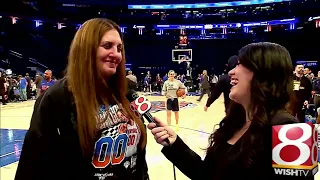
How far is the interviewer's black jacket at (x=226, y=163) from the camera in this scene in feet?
4.42

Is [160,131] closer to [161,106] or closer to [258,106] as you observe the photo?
[258,106]

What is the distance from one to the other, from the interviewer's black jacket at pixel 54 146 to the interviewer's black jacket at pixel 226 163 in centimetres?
50

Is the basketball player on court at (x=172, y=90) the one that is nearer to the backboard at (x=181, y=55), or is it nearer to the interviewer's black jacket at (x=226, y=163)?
the interviewer's black jacket at (x=226, y=163)

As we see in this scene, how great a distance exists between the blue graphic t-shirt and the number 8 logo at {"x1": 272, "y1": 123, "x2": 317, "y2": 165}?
2.46ft

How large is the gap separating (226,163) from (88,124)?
0.66 m

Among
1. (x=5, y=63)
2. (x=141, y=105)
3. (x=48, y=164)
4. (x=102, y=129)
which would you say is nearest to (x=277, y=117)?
(x=141, y=105)

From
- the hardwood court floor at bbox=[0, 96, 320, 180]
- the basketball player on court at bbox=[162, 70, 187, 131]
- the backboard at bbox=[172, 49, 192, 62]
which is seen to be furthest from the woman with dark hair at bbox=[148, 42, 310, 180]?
the backboard at bbox=[172, 49, 192, 62]

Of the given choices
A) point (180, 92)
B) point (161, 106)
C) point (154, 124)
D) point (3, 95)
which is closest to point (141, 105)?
point (154, 124)

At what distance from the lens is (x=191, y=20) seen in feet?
119

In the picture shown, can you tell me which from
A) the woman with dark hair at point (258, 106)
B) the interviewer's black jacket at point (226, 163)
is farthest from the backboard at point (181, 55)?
the woman with dark hair at point (258, 106)

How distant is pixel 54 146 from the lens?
152cm

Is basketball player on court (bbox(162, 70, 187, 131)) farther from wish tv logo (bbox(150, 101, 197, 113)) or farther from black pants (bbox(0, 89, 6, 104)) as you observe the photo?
black pants (bbox(0, 89, 6, 104))

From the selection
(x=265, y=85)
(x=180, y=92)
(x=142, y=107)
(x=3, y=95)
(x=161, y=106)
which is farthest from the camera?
(x=3, y=95)

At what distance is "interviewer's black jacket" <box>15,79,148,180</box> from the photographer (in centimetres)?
150
